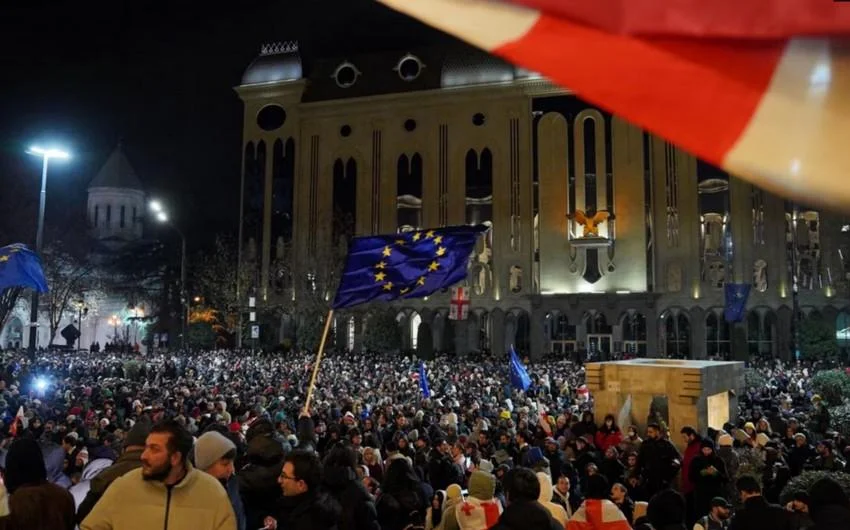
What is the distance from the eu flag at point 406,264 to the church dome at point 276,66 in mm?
46554

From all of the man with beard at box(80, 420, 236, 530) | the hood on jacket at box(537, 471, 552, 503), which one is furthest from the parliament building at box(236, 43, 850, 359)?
the man with beard at box(80, 420, 236, 530)

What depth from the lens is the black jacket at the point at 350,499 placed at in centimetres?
495

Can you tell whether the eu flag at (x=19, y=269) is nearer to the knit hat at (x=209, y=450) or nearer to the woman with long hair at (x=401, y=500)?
the woman with long hair at (x=401, y=500)

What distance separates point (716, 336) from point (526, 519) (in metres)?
43.5

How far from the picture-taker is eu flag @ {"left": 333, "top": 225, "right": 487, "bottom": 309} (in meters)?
8.68

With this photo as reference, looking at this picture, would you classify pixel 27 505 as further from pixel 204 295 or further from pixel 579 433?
pixel 204 295

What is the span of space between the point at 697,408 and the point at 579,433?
3172 mm

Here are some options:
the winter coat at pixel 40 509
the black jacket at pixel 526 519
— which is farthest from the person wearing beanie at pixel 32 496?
the black jacket at pixel 526 519

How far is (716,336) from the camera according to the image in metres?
→ 43.4

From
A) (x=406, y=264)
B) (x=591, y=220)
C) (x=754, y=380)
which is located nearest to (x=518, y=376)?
(x=754, y=380)

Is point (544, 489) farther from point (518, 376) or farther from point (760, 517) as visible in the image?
point (518, 376)

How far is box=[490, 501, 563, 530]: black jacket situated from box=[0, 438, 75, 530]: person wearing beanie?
2611 millimetres

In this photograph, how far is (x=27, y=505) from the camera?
13.0 ft

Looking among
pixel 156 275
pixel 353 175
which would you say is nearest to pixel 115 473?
pixel 353 175
